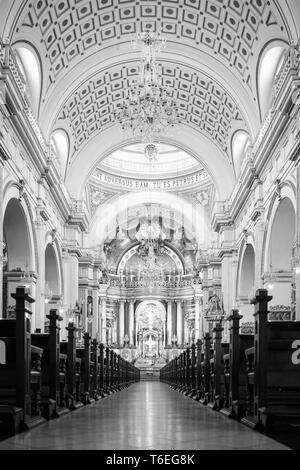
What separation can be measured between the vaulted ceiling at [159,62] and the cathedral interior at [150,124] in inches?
2.1

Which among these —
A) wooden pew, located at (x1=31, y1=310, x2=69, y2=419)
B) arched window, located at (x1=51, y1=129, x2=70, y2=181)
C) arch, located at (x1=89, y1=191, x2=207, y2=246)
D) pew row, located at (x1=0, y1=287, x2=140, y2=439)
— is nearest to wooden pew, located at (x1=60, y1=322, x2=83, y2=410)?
pew row, located at (x1=0, y1=287, x2=140, y2=439)

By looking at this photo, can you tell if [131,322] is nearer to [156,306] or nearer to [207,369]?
[156,306]

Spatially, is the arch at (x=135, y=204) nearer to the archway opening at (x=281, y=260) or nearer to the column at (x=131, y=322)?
the column at (x=131, y=322)

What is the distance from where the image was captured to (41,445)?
14.5ft

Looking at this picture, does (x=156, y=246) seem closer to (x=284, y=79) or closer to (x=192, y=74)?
(x=192, y=74)

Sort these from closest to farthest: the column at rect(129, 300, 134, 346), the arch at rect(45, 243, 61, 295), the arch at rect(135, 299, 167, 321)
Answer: the arch at rect(45, 243, 61, 295), the column at rect(129, 300, 134, 346), the arch at rect(135, 299, 167, 321)

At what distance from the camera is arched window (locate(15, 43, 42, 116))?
1789cm

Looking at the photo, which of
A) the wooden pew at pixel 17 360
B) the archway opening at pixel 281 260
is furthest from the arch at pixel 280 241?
the wooden pew at pixel 17 360

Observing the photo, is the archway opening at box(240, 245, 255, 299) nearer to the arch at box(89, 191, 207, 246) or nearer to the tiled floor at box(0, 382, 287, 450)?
the arch at box(89, 191, 207, 246)

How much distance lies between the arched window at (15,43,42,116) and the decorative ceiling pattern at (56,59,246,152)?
2603mm

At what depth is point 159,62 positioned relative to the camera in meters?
21.9

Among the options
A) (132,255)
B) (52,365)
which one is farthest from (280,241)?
(132,255)

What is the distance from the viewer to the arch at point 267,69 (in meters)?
17.4
